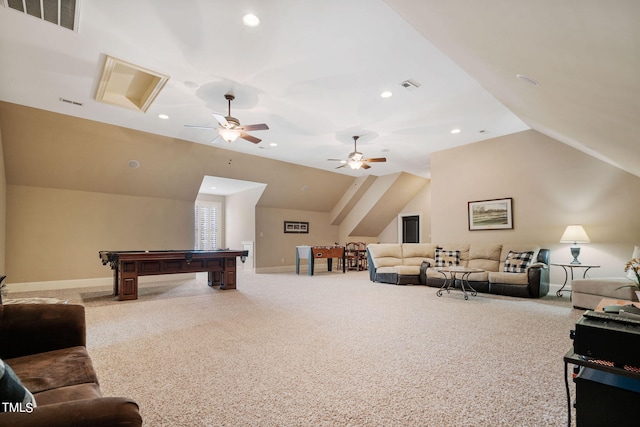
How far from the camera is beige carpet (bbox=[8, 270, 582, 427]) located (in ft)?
6.24

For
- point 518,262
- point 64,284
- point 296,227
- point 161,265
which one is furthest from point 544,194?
point 64,284

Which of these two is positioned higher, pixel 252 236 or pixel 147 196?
pixel 147 196

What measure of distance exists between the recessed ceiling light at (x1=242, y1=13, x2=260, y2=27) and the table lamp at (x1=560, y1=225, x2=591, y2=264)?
237 inches

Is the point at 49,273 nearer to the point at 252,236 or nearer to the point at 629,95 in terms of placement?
the point at 252,236

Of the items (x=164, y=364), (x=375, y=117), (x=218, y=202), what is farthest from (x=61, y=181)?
(x=375, y=117)

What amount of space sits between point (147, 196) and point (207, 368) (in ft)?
21.4

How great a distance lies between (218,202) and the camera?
453 inches

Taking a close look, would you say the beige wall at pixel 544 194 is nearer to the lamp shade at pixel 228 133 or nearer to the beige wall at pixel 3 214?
the lamp shade at pixel 228 133

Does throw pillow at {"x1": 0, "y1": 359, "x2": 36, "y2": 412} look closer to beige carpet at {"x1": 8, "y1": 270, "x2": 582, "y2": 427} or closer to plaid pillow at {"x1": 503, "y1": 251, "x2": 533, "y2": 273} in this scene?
beige carpet at {"x1": 8, "y1": 270, "x2": 582, "y2": 427}

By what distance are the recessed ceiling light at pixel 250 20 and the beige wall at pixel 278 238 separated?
725cm

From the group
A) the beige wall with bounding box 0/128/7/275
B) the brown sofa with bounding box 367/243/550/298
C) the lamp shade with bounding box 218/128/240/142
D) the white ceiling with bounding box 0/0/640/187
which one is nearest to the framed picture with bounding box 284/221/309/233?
the brown sofa with bounding box 367/243/550/298

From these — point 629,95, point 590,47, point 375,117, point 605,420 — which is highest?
point 375,117

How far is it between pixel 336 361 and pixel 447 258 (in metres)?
5.03

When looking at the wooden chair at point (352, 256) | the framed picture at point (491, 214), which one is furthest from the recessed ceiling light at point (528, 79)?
the wooden chair at point (352, 256)
